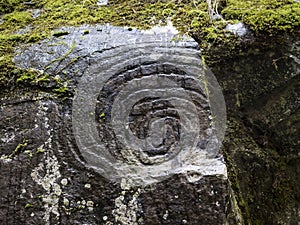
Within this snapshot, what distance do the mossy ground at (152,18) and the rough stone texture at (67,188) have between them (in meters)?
0.23

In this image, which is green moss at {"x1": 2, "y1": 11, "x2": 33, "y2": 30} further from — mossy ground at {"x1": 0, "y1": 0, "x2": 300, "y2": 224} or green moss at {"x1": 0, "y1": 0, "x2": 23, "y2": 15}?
green moss at {"x1": 0, "y1": 0, "x2": 23, "y2": 15}

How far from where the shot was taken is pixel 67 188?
1546mm

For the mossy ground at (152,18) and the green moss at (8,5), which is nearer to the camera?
the mossy ground at (152,18)

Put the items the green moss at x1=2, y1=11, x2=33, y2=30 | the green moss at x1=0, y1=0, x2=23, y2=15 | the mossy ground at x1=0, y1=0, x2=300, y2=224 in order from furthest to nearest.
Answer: the green moss at x1=0, y1=0, x2=23, y2=15, the green moss at x1=2, y1=11, x2=33, y2=30, the mossy ground at x1=0, y1=0, x2=300, y2=224

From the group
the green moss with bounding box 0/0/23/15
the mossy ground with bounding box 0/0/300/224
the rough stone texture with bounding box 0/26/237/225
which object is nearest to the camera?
the rough stone texture with bounding box 0/26/237/225

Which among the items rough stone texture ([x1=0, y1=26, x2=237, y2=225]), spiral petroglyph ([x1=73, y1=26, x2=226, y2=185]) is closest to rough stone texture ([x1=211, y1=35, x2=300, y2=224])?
spiral petroglyph ([x1=73, y1=26, x2=226, y2=185])

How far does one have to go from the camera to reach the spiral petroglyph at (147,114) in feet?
5.18

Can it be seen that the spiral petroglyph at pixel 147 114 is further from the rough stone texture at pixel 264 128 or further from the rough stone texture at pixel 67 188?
the rough stone texture at pixel 264 128

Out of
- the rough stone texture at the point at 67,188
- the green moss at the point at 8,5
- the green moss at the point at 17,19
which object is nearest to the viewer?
the rough stone texture at the point at 67,188

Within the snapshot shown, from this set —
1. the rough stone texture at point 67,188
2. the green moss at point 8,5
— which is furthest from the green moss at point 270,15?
the green moss at point 8,5

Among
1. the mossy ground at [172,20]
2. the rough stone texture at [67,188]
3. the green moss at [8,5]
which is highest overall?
the green moss at [8,5]

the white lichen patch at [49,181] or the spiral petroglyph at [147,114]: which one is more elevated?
the spiral petroglyph at [147,114]

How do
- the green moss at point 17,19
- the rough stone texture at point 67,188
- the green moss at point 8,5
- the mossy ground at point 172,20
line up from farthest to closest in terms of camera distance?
the green moss at point 8,5
the green moss at point 17,19
the mossy ground at point 172,20
the rough stone texture at point 67,188

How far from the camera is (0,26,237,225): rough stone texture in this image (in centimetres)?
151
